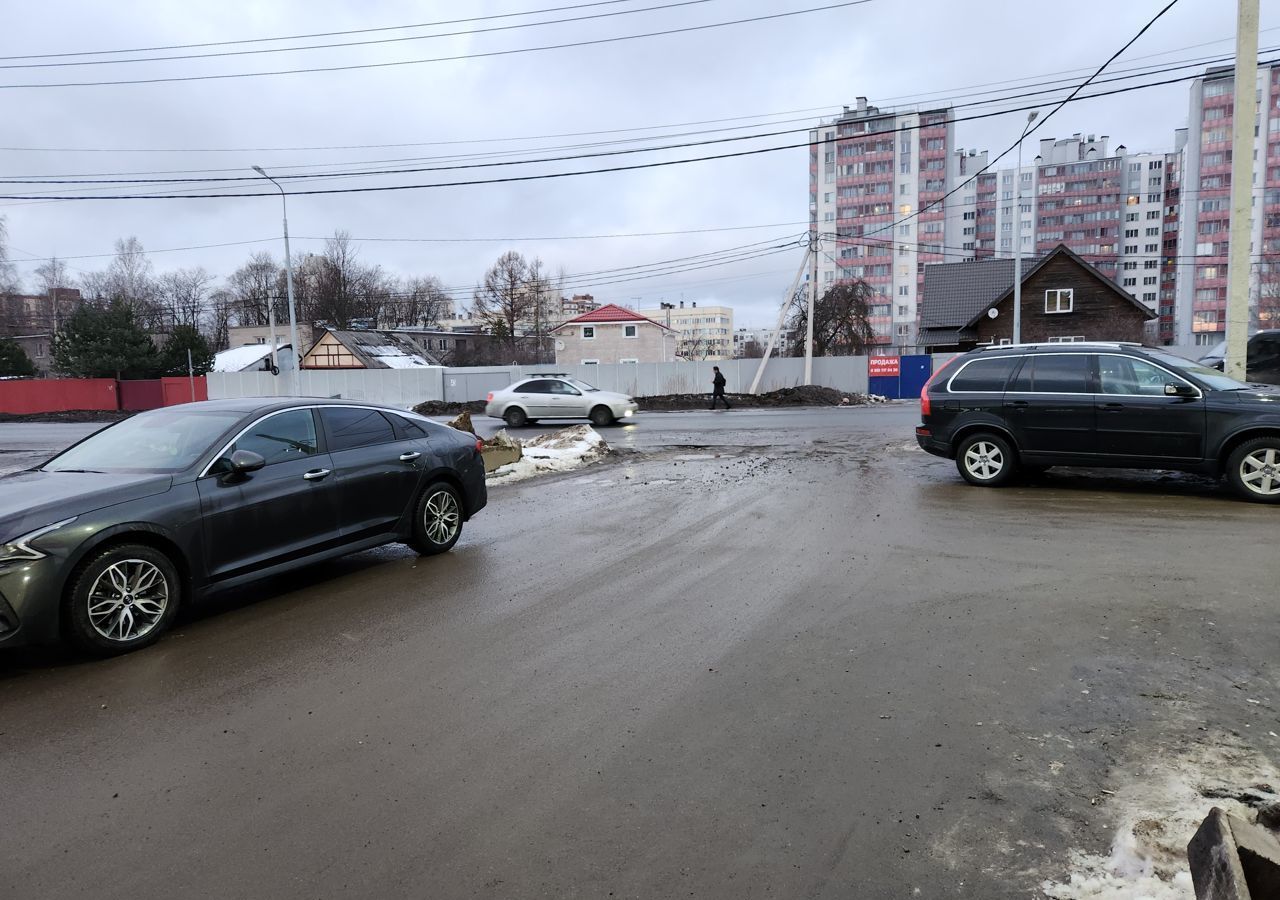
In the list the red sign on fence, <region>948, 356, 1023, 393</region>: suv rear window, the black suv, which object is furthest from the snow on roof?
the black suv

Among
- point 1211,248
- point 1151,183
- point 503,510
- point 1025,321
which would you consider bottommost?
point 503,510

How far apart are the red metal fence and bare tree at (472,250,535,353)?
1397 inches

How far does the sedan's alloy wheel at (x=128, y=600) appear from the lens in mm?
4734

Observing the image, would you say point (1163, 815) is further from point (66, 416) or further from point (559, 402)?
point (66, 416)

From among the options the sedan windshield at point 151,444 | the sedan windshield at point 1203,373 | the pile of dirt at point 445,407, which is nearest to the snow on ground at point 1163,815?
the sedan windshield at point 151,444

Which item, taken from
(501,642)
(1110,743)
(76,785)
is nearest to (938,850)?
(1110,743)

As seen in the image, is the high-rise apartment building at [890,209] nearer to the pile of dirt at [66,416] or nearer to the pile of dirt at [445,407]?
the pile of dirt at [445,407]

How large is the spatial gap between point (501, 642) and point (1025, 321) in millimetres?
46884

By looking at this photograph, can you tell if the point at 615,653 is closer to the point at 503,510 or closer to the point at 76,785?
the point at 76,785

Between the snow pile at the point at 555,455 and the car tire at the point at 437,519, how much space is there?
15.1ft

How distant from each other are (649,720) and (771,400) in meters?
31.5

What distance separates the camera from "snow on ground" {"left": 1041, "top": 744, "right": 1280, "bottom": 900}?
2531 millimetres

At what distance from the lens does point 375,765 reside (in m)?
3.47

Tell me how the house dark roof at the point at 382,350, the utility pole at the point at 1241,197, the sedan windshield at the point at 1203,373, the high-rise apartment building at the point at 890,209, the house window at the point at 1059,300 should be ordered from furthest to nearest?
the high-rise apartment building at the point at 890,209 < the house dark roof at the point at 382,350 < the house window at the point at 1059,300 < the utility pole at the point at 1241,197 < the sedan windshield at the point at 1203,373
